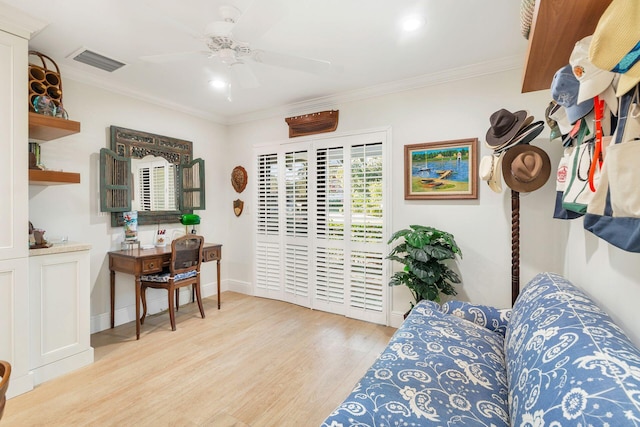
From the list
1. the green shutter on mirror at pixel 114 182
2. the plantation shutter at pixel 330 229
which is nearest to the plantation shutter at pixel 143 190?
the green shutter on mirror at pixel 114 182

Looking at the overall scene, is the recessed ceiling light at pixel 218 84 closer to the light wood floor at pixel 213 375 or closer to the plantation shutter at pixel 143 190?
the plantation shutter at pixel 143 190

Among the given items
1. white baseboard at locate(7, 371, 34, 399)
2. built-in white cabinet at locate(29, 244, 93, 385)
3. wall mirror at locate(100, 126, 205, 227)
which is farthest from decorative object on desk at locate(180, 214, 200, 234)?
white baseboard at locate(7, 371, 34, 399)

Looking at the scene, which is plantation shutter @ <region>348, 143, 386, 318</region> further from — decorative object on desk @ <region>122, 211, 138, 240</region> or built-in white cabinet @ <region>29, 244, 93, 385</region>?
built-in white cabinet @ <region>29, 244, 93, 385</region>

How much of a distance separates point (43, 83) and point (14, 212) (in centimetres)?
113

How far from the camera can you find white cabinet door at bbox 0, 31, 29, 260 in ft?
6.49

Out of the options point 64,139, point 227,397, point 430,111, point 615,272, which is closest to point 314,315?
point 227,397

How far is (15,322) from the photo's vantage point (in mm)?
2033

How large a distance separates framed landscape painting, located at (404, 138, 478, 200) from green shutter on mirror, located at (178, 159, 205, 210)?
8.80 ft

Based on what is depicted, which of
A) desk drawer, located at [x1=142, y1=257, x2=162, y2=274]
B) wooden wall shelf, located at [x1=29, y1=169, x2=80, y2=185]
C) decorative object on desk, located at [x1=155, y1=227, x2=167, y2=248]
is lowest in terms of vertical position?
desk drawer, located at [x1=142, y1=257, x2=162, y2=274]

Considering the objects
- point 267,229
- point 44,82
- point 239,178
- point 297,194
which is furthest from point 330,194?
point 44,82

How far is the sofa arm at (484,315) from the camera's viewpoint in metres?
1.85

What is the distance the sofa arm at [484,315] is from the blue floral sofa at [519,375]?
16 centimetres

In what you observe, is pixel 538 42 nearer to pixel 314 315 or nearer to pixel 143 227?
pixel 314 315

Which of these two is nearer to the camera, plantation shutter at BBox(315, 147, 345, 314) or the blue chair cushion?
the blue chair cushion
